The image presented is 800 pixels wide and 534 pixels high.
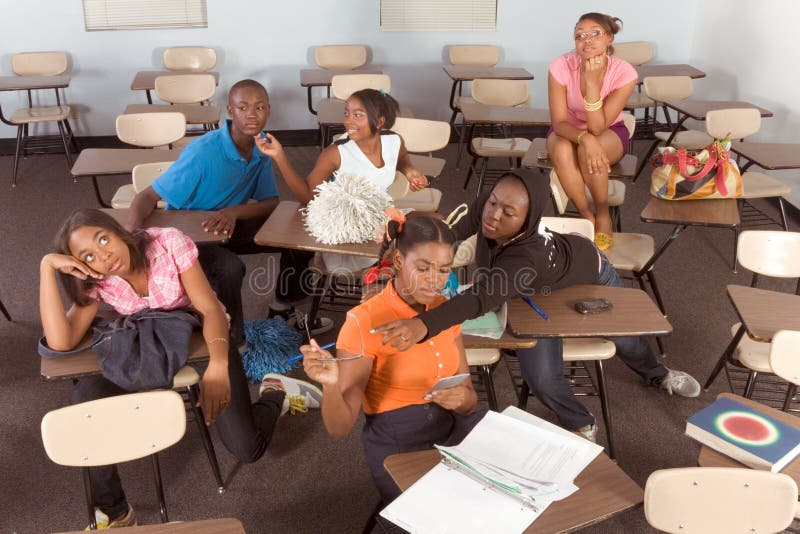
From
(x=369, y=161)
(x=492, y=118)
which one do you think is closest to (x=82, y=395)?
(x=369, y=161)

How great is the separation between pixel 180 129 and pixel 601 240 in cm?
291

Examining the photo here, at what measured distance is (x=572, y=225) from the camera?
3230mm

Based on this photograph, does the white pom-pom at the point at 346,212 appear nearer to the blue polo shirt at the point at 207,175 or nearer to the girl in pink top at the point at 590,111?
the blue polo shirt at the point at 207,175

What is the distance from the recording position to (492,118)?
16.9ft

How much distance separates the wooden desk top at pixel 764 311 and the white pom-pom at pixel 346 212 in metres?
1.46

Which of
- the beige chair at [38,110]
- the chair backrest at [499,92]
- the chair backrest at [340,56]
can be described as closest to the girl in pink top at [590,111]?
the chair backrest at [499,92]

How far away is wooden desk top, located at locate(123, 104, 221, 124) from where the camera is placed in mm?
5359

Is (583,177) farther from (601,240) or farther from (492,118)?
(492,118)

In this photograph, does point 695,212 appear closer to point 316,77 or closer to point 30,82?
point 316,77

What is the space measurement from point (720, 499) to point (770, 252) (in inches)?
73.6

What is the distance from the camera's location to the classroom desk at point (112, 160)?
408 cm

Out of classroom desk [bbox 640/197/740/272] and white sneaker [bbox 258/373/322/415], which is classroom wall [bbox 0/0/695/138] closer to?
classroom desk [bbox 640/197/740/272]

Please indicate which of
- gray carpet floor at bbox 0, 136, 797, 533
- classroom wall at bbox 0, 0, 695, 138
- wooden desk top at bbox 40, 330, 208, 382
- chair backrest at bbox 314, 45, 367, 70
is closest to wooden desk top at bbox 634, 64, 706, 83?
classroom wall at bbox 0, 0, 695, 138

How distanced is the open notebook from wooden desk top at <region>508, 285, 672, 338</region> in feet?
1.76
